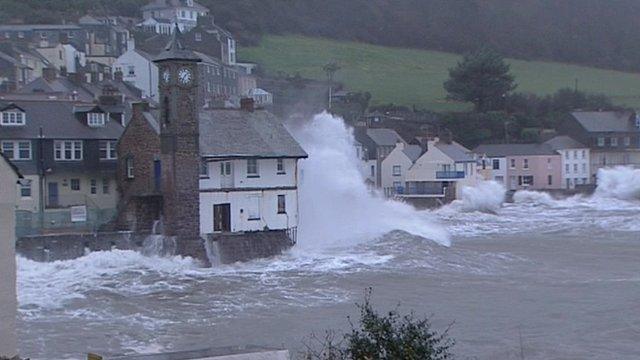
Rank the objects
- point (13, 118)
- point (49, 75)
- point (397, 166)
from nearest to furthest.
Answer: point (13, 118) → point (49, 75) → point (397, 166)

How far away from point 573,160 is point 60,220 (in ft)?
192

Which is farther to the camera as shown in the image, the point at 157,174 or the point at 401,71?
the point at 401,71

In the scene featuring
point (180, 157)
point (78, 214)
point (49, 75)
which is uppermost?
point (49, 75)

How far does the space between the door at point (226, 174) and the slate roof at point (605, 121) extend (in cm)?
5765

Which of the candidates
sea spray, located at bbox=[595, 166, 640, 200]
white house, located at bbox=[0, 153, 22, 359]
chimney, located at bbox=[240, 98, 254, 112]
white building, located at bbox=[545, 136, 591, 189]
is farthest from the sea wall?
Result: white building, located at bbox=[545, 136, 591, 189]

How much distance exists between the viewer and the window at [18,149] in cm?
4206

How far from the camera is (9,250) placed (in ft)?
65.1

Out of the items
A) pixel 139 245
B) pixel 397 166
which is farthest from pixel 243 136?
pixel 397 166

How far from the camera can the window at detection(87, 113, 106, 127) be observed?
146 ft

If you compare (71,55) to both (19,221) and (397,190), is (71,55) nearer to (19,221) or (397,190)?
(397,190)

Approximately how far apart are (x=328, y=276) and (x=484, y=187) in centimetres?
3944

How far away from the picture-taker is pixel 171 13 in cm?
11750

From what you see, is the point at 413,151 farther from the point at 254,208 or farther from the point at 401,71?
the point at 401,71

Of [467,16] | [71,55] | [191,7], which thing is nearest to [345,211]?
[71,55]
